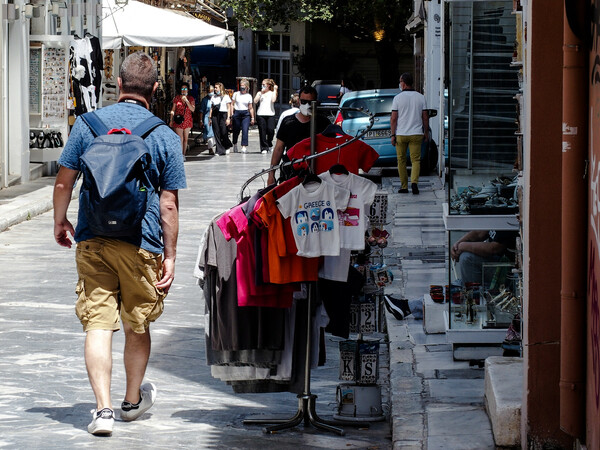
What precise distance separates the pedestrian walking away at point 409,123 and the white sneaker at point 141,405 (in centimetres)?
1226

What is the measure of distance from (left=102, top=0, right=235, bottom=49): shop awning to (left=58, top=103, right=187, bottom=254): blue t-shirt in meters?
16.9

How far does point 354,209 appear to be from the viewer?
6125mm

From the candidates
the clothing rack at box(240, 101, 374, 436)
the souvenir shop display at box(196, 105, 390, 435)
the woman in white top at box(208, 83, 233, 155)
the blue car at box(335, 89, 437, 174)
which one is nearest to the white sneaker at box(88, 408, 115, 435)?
the souvenir shop display at box(196, 105, 390, 435)

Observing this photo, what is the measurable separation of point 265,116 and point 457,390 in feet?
74.7

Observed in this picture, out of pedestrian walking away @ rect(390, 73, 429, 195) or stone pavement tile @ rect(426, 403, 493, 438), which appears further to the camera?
pedestrian walking away @ rect(390, 73, 429, 195)

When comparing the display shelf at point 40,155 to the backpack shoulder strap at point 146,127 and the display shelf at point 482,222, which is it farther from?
the backpack shoulder strap at point 146,127

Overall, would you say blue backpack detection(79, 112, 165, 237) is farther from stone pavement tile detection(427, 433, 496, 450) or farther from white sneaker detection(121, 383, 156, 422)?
stone pavement tile detection(427, 433, 496, 450)

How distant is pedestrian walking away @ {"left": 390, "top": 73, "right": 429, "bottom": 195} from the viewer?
1811 centimetres

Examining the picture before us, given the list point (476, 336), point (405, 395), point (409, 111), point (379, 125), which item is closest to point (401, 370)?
point (476, 336)

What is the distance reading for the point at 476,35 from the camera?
27.1ft

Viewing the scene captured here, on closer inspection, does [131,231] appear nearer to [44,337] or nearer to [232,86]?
[44,337]

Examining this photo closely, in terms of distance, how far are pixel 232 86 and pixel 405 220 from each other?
4031cm

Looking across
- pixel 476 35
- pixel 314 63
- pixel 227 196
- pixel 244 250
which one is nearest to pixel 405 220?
pixel 227 196

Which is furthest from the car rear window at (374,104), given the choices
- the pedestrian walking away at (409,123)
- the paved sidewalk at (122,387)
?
the paved sidewalk at (122,387)
